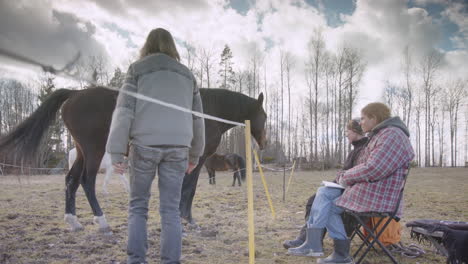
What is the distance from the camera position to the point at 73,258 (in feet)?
9.02

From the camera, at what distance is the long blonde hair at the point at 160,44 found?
2232 mm

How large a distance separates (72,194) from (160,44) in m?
2.92

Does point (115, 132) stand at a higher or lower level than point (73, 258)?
higher

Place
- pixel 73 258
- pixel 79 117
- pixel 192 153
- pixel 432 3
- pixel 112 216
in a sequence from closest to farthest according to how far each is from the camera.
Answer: pixel 192 153 → pixel 73 258 → pixel 79 117 → pixel 112 216 → pixel 432 3

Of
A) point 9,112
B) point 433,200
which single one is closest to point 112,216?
point 433,200

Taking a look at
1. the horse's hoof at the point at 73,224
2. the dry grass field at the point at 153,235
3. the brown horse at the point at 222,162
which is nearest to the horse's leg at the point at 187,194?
the dry grass field at the point at 153,235

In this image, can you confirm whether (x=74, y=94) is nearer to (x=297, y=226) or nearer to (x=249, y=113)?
(x=249, y=113)

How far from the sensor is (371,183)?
2465 millimetres

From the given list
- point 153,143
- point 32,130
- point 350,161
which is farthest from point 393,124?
point 32,130

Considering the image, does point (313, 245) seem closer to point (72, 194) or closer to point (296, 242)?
point (296, 242)

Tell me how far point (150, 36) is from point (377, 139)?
2.16m

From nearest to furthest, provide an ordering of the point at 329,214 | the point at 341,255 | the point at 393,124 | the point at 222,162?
the point at 393,124, the point at 341,255, the point at 329,214, the point at 222,162

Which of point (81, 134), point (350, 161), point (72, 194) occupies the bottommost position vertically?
point (72, 194)

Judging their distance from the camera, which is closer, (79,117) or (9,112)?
(79,117)
